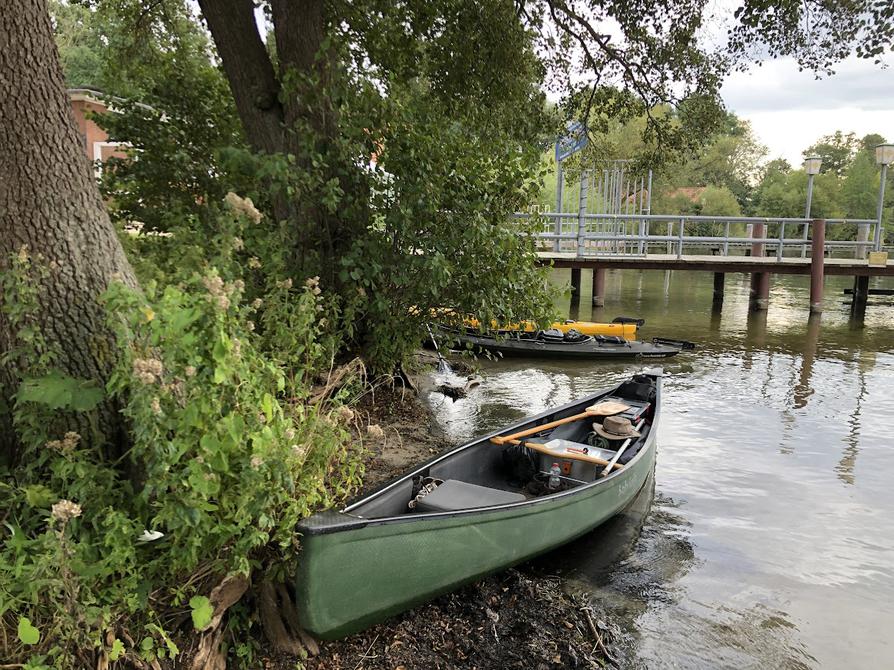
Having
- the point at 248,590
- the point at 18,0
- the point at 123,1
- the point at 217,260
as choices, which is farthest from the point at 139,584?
the point at 123,1

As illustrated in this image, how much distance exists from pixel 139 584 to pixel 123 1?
10745mm

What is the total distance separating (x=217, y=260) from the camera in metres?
3.78

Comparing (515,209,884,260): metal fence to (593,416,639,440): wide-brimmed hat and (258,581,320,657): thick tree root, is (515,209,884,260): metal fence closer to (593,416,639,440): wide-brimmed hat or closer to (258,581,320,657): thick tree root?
(593,416,639,440): wide-brimmed hat

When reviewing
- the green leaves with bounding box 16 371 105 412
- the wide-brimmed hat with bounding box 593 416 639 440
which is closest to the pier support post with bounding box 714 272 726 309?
the wide-brimmed hat with bounding box 593 416 639 440

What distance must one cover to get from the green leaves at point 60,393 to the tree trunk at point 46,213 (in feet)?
0.50

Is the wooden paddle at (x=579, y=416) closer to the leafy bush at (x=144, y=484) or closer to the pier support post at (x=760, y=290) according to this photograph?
the leafy bush at (x=144, y=484)

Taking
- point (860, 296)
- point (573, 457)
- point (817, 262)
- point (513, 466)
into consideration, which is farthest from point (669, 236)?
point (513, 466)

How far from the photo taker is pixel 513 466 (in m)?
6.48

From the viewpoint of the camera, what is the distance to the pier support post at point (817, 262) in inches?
777

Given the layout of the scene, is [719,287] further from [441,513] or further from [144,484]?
[144,484]

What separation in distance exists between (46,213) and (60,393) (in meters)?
1.02

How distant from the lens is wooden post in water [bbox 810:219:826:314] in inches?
777

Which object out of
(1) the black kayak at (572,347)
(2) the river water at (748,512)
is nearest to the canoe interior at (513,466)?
(2) the river water at (748,512)

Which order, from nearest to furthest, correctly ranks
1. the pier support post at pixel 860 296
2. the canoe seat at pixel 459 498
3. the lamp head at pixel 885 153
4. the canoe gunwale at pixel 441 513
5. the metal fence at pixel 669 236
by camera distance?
the canoe gunwale at pixel 441 513, the canoe seat at pixel 459 498, the metal fence at pixel 669 236, the pier support post at pixel 860 296, the lamp head at pixel 885 153
